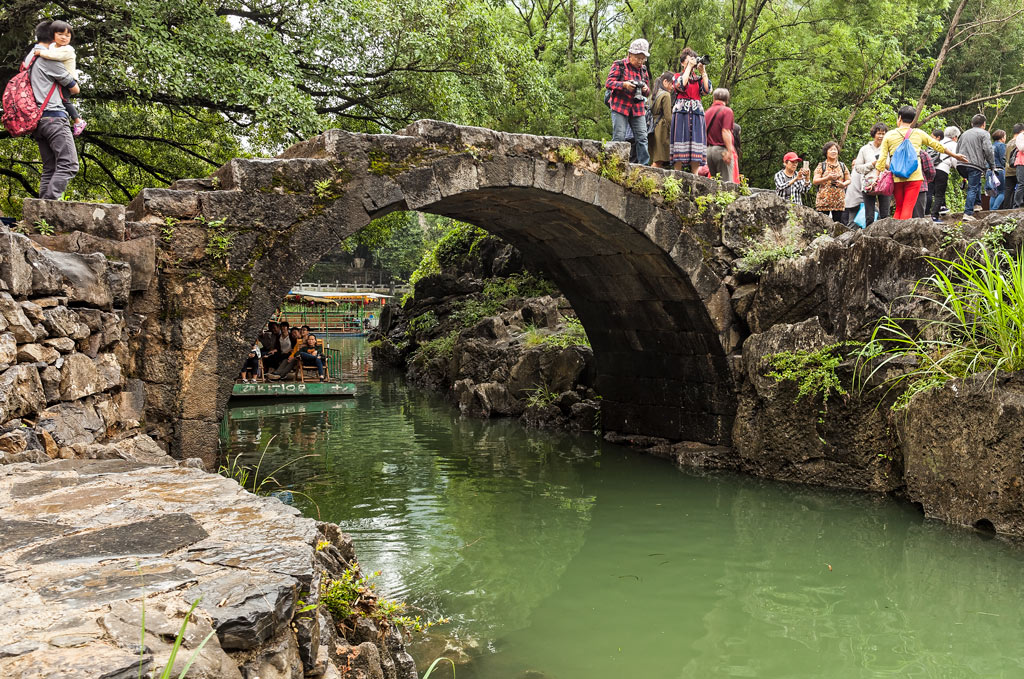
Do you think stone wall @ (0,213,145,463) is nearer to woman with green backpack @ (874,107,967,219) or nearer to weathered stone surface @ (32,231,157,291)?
weathered stone surface @ (32,231,157,291)

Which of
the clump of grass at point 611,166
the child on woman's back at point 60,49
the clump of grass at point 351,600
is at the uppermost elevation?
the child on woman's back at point 60,49

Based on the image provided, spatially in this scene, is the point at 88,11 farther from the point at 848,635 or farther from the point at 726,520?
the point at 848,635

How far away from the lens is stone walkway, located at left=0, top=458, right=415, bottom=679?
1893mm

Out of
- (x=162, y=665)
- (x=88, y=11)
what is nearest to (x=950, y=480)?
(x=162, y=665)

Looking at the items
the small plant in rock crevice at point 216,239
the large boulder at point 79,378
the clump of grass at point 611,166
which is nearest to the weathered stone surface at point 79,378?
the large boulder at point 79,378

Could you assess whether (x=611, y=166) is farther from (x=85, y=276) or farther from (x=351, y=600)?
(x=351, y=600)

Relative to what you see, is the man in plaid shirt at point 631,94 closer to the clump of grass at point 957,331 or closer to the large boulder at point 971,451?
the clump of grass at point 957,331

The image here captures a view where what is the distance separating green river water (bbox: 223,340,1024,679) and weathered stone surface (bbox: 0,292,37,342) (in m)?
2.79

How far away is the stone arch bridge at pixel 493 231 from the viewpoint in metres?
6.45

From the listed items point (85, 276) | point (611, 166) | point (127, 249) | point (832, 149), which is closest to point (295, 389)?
point (611, 166)

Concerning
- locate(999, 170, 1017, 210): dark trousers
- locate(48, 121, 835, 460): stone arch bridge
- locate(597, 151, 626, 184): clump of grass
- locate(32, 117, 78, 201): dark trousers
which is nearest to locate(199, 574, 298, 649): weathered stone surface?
locate(48, 121, 835, 460): stone arch bridge

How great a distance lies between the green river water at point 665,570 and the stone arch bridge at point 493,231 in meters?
1.27

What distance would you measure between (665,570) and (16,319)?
454cm

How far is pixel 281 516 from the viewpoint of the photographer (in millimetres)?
2906
